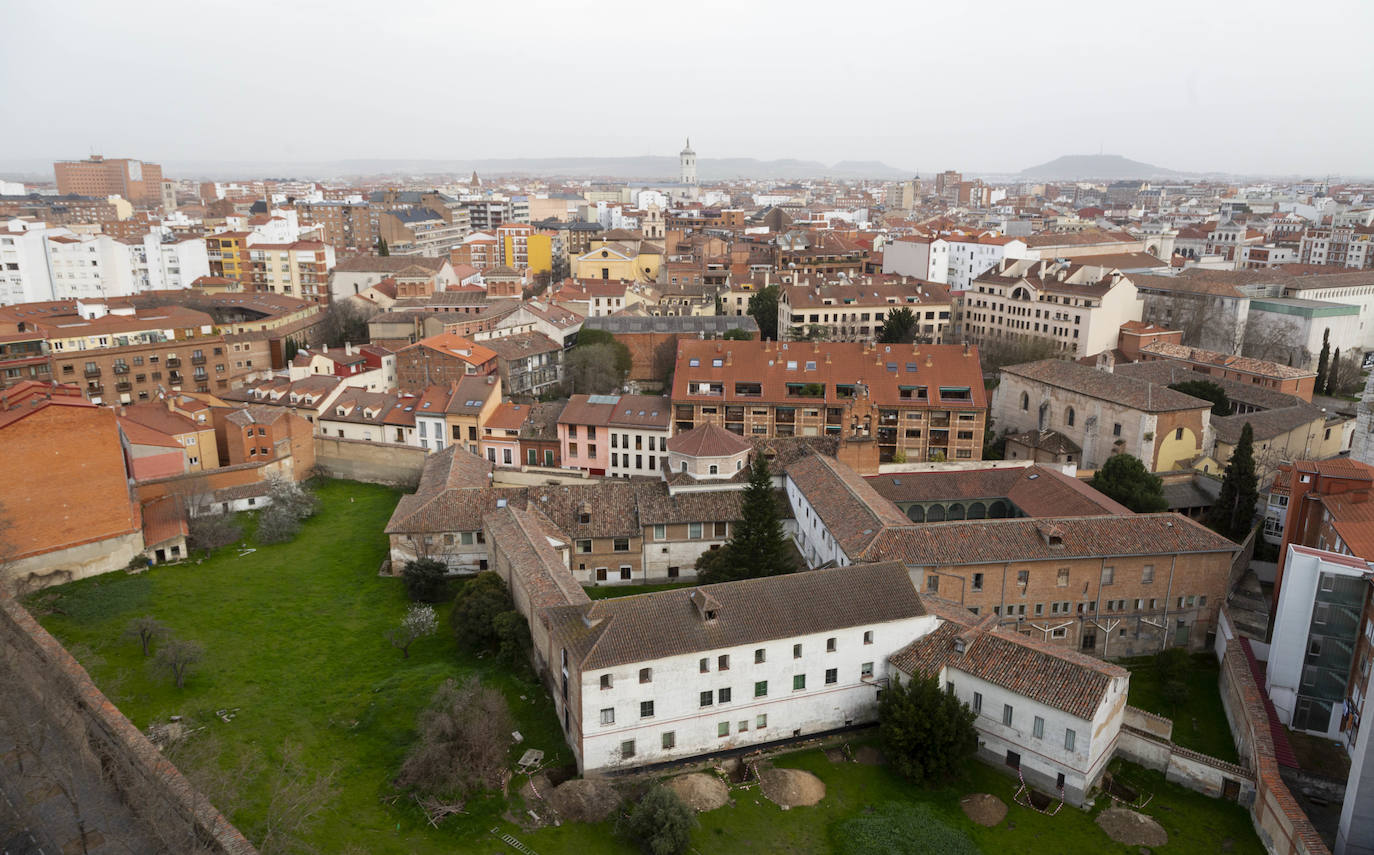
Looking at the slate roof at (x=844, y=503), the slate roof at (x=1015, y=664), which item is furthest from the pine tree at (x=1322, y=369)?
the slate roof at (x=1015, y=664)

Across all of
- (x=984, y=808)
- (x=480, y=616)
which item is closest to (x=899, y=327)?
(x=480, y=616)

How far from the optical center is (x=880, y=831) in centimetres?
2469

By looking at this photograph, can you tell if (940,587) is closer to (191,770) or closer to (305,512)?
(191,770)

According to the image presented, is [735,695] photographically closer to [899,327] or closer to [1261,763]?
[1261,763]

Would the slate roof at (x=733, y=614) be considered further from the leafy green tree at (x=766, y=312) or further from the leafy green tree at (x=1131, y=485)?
the leafy green tree at (x=766, y=312)

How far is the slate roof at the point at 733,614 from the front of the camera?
26.4m

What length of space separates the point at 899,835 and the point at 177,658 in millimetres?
23424

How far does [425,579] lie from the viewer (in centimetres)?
3716

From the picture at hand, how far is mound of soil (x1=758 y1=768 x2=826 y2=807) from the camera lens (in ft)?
85.6

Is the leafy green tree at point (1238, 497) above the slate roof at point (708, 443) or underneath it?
underneath

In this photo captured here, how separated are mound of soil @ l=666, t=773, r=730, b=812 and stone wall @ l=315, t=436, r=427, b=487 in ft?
101

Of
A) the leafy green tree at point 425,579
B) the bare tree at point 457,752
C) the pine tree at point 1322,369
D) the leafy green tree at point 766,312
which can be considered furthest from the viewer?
A: the leafy green tree at point 766,312

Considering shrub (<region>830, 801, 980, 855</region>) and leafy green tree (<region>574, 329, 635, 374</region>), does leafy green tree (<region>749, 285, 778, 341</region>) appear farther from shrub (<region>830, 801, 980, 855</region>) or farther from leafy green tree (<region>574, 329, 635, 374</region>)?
shrub (<region>830, 801, 980, 855</region>)

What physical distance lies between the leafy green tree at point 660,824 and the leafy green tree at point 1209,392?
146 feet
